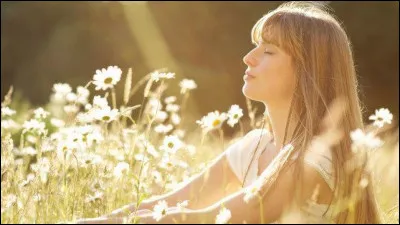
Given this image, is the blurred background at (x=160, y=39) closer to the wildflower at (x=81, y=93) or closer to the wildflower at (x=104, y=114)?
the wildflower at (x=81, y=93)

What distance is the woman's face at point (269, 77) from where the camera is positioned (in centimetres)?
231

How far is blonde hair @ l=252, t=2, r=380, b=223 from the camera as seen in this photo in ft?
6.96

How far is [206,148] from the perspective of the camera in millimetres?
4211

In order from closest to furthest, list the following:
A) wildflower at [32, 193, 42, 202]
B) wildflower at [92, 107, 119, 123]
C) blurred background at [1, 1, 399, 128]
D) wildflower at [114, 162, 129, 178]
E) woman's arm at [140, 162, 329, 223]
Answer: woman's arm at [140, 162, 329, 223], wildflower at [32, 193, 42, 202], wildflower at [92, 107, 119, 123], wildflower at [114, 162, 129, 178], blurred background at [1, 1, 399, 128]

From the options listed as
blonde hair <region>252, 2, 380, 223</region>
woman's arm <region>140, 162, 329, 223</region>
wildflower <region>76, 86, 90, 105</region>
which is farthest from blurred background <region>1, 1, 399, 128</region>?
woman's arm <region>140, 162, 329, 223</region>

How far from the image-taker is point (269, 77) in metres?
2.33

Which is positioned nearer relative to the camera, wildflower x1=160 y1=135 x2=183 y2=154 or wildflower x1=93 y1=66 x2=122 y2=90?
wildflower x1=93 y1=66 x2=122 y2=90

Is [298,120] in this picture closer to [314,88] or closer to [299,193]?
[314,88]

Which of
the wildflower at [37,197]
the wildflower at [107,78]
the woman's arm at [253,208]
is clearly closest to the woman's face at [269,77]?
the wildflower at [107,78]

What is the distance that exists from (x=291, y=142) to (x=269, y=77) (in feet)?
1.01

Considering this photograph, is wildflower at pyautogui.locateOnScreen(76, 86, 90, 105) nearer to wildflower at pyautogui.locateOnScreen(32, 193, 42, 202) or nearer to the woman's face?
wildflower at pyautogui.locateOnScreen(32, 193, 42, 202)

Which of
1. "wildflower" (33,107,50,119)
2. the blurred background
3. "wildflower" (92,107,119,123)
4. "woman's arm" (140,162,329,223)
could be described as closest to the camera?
"woman's arm" (140,162,329,223)

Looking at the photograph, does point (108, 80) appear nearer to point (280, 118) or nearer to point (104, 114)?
point (104, 114)

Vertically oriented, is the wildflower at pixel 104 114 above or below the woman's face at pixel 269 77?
below
